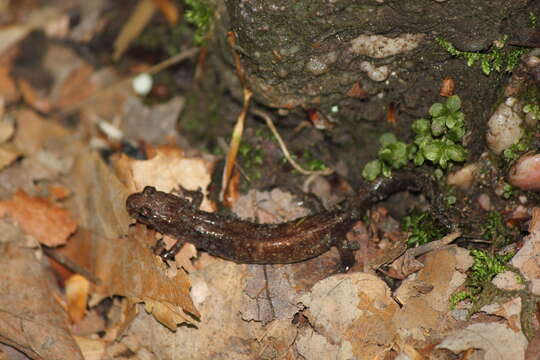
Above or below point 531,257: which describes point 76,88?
above

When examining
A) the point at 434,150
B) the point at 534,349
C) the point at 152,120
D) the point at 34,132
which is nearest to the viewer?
the point at 534,349

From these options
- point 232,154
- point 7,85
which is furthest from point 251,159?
point 7,85

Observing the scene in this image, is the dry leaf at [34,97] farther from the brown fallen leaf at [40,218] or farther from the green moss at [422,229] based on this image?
the green moss at [422,229]

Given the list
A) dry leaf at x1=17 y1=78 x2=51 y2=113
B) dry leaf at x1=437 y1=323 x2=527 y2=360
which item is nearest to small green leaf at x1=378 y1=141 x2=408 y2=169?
dry leaf at x1=437 y1=323 x2=527 y2=360

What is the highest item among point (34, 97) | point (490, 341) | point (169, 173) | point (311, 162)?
point (34, 97)

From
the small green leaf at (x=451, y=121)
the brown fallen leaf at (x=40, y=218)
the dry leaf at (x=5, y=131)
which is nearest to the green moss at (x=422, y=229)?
the small green leaf at (x=451, y=121)

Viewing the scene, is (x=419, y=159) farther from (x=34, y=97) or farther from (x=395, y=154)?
(x=34, y=97)

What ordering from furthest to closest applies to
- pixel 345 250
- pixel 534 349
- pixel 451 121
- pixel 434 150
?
pixel 345 250 → pixel 434 150 → pixel 451 121 → pixel 534 349
